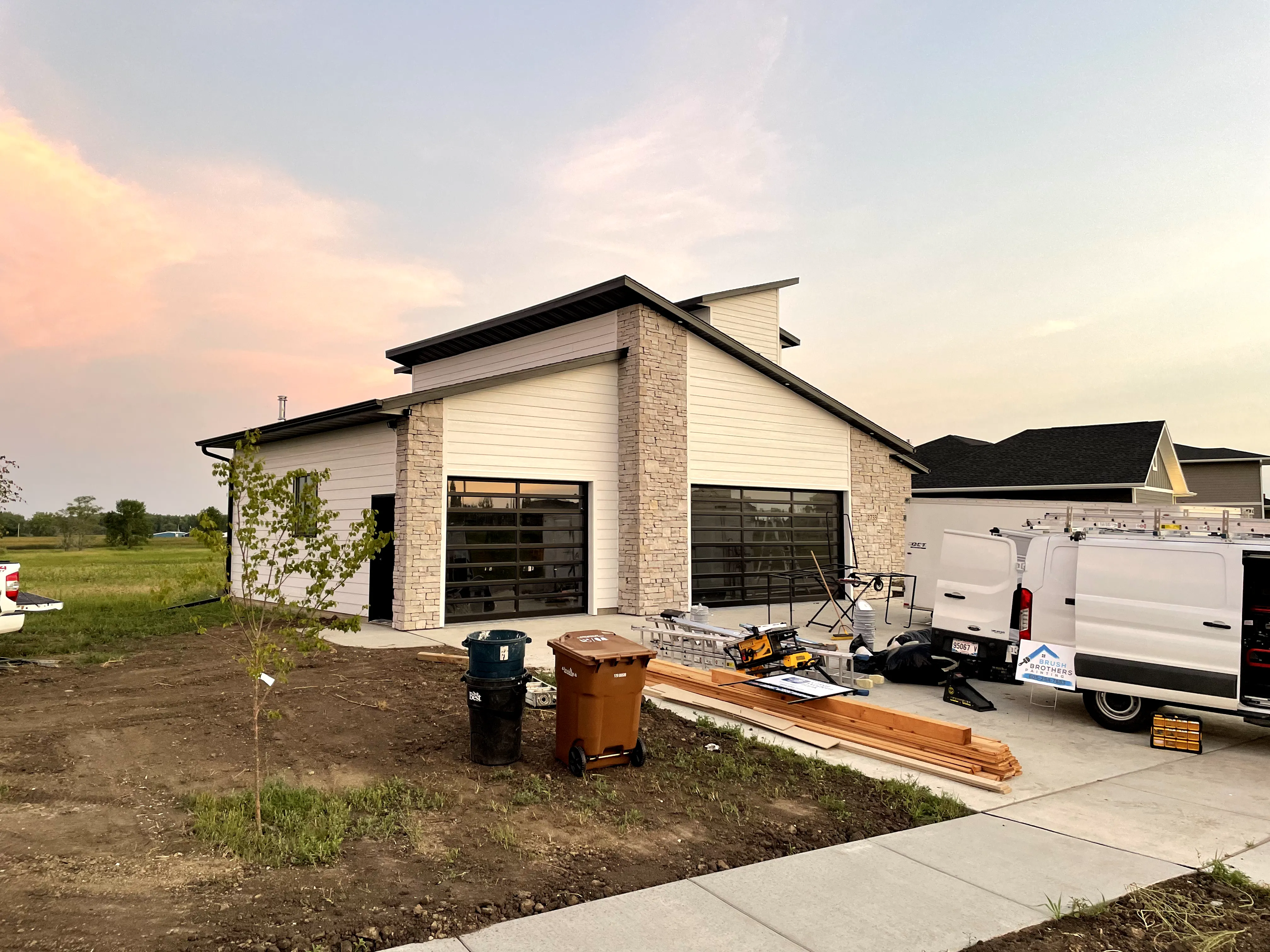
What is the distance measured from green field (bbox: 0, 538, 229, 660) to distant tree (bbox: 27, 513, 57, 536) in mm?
35084

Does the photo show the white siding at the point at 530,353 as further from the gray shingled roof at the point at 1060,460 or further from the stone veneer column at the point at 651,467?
the gray shingled roof at the point at 1060,460

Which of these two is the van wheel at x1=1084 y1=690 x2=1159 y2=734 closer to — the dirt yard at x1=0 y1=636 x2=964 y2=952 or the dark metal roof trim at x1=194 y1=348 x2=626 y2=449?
the dirt yard at x1=0 y1=636 x2=964 y2=952

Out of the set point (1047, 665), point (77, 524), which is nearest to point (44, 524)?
point (77, 524)

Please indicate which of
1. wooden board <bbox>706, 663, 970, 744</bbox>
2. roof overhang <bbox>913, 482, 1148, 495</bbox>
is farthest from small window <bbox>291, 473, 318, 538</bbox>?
roof overhang <bbox>913, 482, 1148, 495</bbox>

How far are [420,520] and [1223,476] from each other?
41.9 m

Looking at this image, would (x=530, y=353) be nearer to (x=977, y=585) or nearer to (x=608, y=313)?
(x=608, y=313)

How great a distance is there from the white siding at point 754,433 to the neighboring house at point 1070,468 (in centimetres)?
617

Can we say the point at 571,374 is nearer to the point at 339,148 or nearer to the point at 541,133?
the point at 541,133

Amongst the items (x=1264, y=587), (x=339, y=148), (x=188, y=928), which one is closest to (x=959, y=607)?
(x=1264, y=587)

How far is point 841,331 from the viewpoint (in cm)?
2197

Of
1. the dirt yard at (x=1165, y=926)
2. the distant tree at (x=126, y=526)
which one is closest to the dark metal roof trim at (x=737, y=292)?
the dirt yard at (x=1165, y=926)

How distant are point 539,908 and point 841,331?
20411 millimetres

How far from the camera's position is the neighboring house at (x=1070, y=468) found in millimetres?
25453

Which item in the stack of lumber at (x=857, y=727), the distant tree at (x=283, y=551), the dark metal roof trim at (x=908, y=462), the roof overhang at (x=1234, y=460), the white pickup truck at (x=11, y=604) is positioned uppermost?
the roof overhang at (x=1234, y=460)
